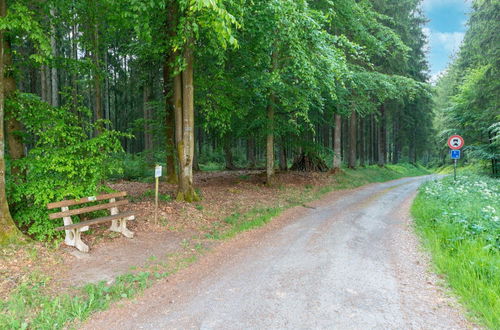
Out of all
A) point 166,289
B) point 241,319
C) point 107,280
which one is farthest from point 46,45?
point 241,319

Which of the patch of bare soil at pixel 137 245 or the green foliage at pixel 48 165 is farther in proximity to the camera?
the green foliage at pixel 48 165

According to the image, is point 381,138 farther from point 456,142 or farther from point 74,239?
point 74,239

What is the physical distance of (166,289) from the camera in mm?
4484

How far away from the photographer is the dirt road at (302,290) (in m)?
3.52

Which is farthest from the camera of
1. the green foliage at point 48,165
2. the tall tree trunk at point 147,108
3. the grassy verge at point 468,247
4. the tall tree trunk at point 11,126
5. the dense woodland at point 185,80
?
the tall tree trunk at point 147,108

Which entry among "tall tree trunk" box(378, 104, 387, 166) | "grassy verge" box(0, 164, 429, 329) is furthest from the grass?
"tall tree trunk" box(378, 104, 387, 166)

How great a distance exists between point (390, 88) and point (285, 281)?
550 inches

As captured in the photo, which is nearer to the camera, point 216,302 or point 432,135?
point 216,302

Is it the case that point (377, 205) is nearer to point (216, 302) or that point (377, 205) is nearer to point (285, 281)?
point (285, 281)

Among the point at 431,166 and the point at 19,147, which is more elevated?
the point at 19,147

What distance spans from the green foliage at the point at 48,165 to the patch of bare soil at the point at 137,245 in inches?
30.5

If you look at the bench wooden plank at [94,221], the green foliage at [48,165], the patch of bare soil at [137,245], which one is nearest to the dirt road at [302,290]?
the patch of bare soil at [137,245]

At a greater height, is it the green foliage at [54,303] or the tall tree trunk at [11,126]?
the tall tree trunk at [11,126]

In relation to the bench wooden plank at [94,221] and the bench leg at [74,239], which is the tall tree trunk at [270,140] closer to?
the bench wooden plank at [94,221]
